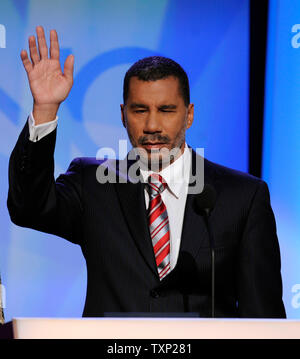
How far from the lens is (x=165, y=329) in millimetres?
1004

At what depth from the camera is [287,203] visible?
2.85m

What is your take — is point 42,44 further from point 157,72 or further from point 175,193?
point 175,193

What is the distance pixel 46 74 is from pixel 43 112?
0.13m

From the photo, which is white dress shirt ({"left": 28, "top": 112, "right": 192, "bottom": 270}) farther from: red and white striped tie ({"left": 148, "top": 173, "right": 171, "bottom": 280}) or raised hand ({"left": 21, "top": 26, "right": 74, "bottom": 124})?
raised hand ({"left": 21, "top": 26, "right": 74, "bottom": 124})

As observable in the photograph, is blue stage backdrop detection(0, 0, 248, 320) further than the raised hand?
Yes

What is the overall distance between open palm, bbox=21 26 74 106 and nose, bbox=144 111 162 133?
0.30 metres

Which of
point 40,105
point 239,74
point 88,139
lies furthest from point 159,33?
point 40,105

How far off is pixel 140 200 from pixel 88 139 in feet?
3.31

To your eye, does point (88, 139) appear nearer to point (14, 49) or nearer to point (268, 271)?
point (14, 49)

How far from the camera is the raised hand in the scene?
1.66 metres
